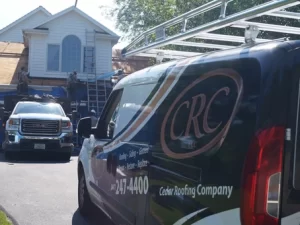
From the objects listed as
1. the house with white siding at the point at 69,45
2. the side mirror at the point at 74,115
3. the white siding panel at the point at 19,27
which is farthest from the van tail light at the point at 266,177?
the white siding panel at the point at 19,27

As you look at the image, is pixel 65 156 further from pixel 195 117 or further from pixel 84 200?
pixel 195 117

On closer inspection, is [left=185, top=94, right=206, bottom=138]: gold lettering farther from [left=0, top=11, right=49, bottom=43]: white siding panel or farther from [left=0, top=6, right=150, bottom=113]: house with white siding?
[left=0, top=11, right=49, bottom=43]: white siding panel

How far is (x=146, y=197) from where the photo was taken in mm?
4625

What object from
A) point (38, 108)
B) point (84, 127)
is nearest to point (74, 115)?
point (38, 108)

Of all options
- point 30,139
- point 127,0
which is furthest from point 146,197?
point 127,0

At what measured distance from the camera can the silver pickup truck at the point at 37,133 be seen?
15359 millimetres

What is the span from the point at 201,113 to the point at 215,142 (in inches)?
13.1

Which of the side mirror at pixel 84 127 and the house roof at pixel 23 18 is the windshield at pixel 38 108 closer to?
the side mirror at pixel 84 127

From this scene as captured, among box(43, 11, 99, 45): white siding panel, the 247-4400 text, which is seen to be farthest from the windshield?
the 247-4400 text

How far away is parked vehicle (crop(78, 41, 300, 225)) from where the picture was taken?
122 inches

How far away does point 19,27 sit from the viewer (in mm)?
34312

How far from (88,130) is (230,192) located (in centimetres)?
377

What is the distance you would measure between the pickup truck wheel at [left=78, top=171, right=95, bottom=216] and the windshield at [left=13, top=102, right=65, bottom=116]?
8.79 meters

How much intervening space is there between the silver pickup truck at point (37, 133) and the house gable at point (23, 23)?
63.5 feet
